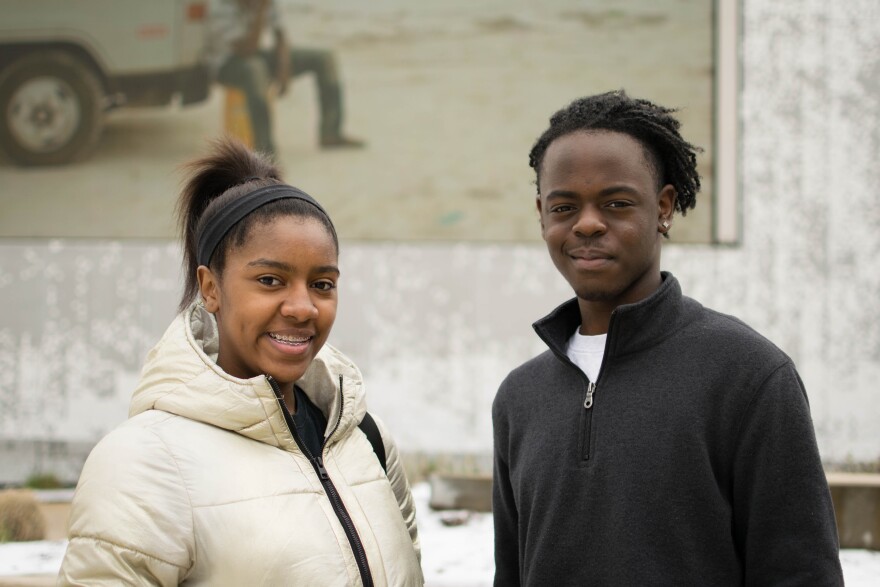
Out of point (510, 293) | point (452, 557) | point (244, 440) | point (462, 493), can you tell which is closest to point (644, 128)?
point (244, 440)

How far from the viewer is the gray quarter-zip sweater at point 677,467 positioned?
1.58 metres

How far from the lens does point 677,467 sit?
1664 millimetres

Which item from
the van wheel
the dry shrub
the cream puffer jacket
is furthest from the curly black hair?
the van wheel

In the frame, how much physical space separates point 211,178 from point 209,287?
287 mm

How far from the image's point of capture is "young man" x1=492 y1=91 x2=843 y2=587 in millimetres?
1587

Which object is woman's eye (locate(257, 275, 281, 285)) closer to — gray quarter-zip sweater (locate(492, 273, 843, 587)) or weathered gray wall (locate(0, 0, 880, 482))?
gray quarter-zip sweater (locate(492, 273, 843, 587))

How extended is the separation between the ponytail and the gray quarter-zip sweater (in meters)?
0.82

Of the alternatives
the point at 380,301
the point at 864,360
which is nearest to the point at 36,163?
the point at 380,301

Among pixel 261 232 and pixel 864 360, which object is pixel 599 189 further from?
pixel 864 360

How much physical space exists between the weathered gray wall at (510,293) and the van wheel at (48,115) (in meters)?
0.91

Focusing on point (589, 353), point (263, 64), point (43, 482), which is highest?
point (263, 64)

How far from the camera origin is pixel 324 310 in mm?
1799

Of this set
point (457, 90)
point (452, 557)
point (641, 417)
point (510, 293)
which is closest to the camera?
point (641, 417)

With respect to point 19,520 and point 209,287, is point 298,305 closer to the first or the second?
point 209,287
